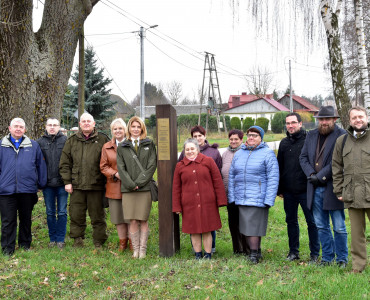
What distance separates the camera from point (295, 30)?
6434 millimetres

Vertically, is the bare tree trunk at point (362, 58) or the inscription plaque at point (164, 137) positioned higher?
the bare tree trunk at point (362, 58)

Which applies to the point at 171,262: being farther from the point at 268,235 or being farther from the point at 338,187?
the point at 268,235

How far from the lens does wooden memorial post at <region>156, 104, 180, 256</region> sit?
20.5 feet

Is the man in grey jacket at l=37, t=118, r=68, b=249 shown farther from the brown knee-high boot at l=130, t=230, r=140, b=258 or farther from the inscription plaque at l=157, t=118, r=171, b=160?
the inscription plaque at l=157, t=118, r=171, b=160

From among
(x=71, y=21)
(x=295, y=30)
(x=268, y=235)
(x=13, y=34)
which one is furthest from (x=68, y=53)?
A: (x=268, y=235)

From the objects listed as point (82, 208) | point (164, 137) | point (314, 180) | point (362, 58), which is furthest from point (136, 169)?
point (362, 58)

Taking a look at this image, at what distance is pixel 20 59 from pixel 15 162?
254 centimetres

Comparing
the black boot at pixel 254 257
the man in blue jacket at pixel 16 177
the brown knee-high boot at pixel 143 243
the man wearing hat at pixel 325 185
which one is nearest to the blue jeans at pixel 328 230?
the man wearing hat at pixel 325 185

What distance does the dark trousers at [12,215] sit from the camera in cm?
639

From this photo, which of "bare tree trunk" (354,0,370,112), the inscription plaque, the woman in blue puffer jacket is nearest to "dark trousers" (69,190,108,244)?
the inscription plaque

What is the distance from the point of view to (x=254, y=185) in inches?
226

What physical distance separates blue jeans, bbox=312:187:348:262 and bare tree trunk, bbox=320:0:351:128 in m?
2.97

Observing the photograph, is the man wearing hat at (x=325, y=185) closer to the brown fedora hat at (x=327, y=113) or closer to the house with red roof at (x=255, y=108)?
the brown fedora hat at (x=327, y=113)

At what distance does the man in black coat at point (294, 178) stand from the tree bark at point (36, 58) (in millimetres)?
4946
